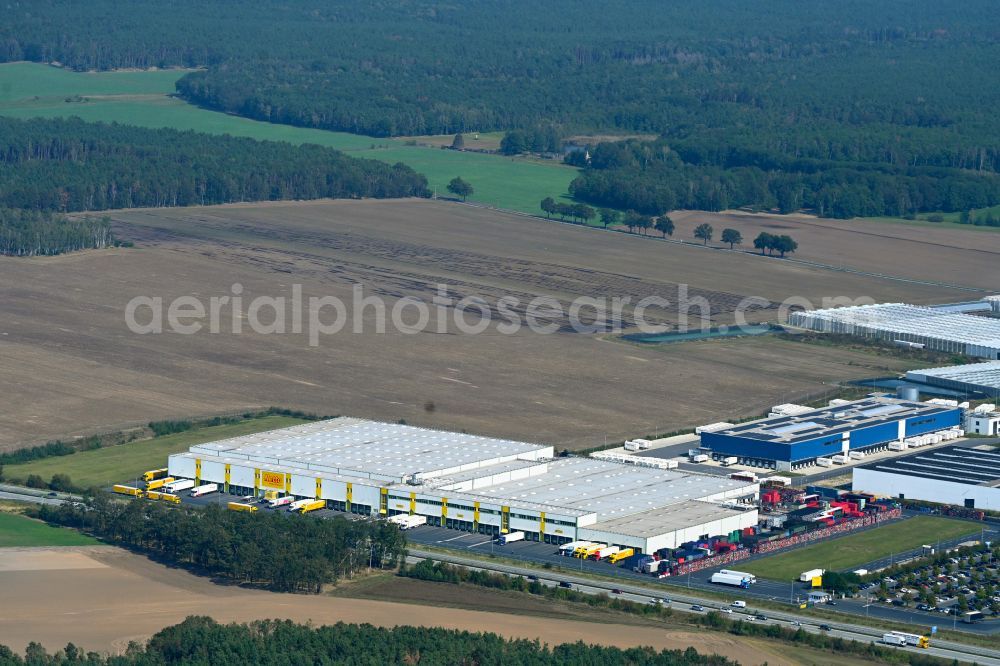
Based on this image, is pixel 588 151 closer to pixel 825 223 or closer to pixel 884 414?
pixel 825 223

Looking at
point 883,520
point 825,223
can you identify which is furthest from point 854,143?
point 883,520

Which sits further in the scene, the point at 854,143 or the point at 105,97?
the point at 105,97

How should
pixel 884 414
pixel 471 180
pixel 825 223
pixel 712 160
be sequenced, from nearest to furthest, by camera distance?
pixel 884 414, pixel 825 223, pixel 471 180, pixel 712 160

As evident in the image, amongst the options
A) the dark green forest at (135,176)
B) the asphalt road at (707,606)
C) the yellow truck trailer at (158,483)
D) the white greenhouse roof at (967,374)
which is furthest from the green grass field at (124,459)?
the dark green forest at (135,176)

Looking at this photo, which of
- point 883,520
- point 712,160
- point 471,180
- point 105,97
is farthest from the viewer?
point 105,97

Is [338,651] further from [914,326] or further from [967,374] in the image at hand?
[914,326]
